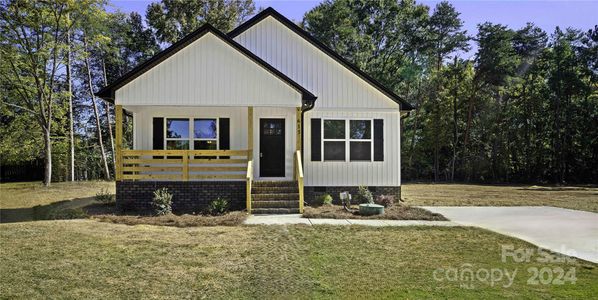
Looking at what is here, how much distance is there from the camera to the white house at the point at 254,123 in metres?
12.6

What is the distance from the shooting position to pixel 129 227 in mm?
9812

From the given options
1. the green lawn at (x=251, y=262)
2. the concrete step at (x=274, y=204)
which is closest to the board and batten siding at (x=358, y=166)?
the concrete step at (x=274, y=204)

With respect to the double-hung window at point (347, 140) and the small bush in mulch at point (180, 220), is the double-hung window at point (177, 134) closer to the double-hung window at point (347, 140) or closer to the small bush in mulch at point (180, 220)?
the small bush in mulch at point (180, 220)

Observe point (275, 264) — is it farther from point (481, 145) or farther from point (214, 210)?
point (481, 145)

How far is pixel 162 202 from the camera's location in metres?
12.1

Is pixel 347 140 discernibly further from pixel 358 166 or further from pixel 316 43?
pixel 316 43

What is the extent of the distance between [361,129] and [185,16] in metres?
21.3

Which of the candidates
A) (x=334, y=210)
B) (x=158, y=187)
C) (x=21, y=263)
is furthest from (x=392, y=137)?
(x=21, y=263)

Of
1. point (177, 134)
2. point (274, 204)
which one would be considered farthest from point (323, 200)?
point (177, 134)

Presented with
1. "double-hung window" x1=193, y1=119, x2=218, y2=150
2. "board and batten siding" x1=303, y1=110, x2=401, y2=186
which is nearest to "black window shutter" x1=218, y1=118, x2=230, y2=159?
"double-hung window" x1=193, y1=119, x2=218, y2=150

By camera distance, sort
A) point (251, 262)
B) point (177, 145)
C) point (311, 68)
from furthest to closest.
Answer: point (311, 68), point (177, 145), point (251, 262)

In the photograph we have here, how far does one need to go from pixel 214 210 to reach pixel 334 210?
132 inches

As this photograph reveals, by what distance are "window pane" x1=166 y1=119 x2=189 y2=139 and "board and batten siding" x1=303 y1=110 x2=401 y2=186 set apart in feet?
13.0

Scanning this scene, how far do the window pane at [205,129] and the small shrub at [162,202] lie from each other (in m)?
2.92
